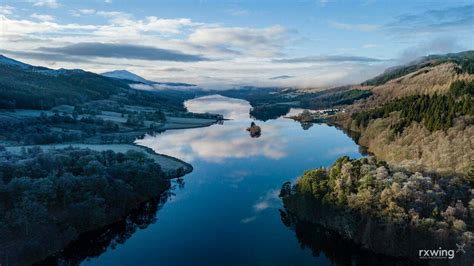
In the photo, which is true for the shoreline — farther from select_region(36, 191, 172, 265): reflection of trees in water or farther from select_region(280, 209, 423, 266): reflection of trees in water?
select_region(280, 209, 423, 266): reflection of trees in water

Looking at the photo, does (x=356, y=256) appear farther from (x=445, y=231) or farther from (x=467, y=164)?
(x=467, y=164)

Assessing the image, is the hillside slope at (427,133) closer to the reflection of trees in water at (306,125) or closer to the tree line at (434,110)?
the tree line at (434,110)

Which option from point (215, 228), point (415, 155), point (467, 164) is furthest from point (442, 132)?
point (215, 228)

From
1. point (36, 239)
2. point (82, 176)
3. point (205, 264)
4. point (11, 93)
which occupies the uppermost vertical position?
point (11, 93)

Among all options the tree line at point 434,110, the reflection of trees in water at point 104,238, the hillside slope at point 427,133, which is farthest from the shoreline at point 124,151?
the tree line at point 434,110

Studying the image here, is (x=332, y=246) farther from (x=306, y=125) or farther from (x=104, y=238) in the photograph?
(x=306, y=125)
